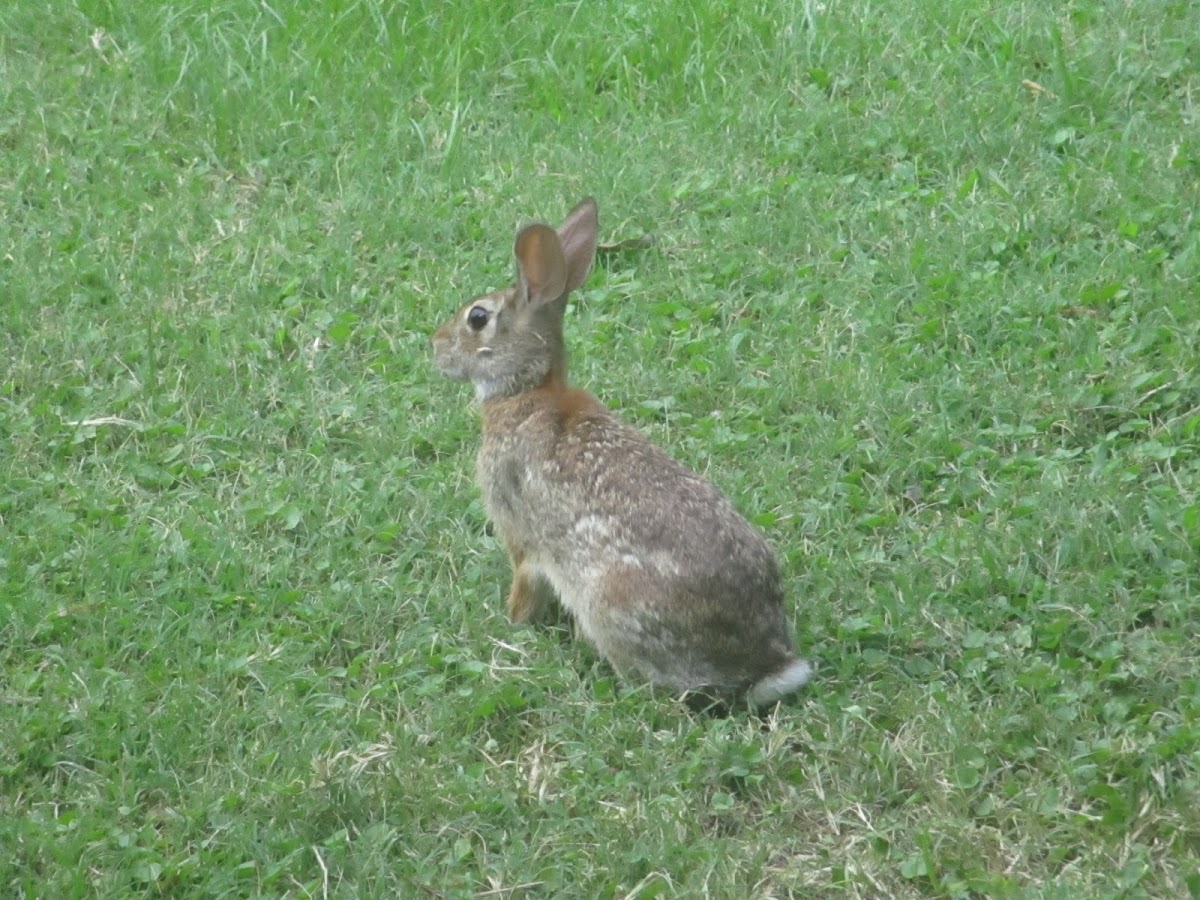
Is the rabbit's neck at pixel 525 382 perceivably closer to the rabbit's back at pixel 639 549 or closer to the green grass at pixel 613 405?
the rabbit's back at pixel 639 549

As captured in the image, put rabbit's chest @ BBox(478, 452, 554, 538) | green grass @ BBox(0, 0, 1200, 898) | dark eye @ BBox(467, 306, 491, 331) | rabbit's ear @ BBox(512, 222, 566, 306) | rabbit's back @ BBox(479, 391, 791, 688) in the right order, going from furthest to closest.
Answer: dark eye @ BBox(467, 306, 491, 331), rabbit's ear @ BBox(512, 222, 566, 306), rabbit's chest @ BBox(478, 452, 554, 538), rabbit's back @ BBox(479, 391, 791, 688), green grass @ BBox(0, 0, 1200, 898)

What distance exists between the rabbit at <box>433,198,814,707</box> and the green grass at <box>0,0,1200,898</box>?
0.14 metres

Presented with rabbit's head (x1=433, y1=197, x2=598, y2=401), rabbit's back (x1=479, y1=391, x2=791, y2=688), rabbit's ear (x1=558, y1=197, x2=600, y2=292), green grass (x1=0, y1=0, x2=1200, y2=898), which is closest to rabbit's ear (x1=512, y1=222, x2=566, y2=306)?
rabbit's head (x1=433, y1=197, x2=598, y2=401)

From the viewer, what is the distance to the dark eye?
5.78 meters

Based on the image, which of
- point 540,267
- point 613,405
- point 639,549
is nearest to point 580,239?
point 540,267

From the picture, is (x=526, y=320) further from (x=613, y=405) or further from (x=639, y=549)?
(x=639, y=549)

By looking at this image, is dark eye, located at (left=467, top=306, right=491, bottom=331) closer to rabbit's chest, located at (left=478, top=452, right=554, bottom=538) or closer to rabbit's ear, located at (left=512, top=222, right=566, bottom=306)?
rabbit's ear, located at (left=512, top=222, right=566, bottom=306)

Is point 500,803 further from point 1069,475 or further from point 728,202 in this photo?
point 728,202

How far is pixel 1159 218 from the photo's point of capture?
6.62 m

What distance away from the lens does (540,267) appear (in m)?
5.59

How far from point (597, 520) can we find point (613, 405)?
3.99 ft

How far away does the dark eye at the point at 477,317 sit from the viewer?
5777 millimetres

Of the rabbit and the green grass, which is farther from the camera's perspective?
the rabbit

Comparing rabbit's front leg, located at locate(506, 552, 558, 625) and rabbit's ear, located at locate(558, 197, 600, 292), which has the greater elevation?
rabbit's ear, located at locate(558, 197, 600, 292)
